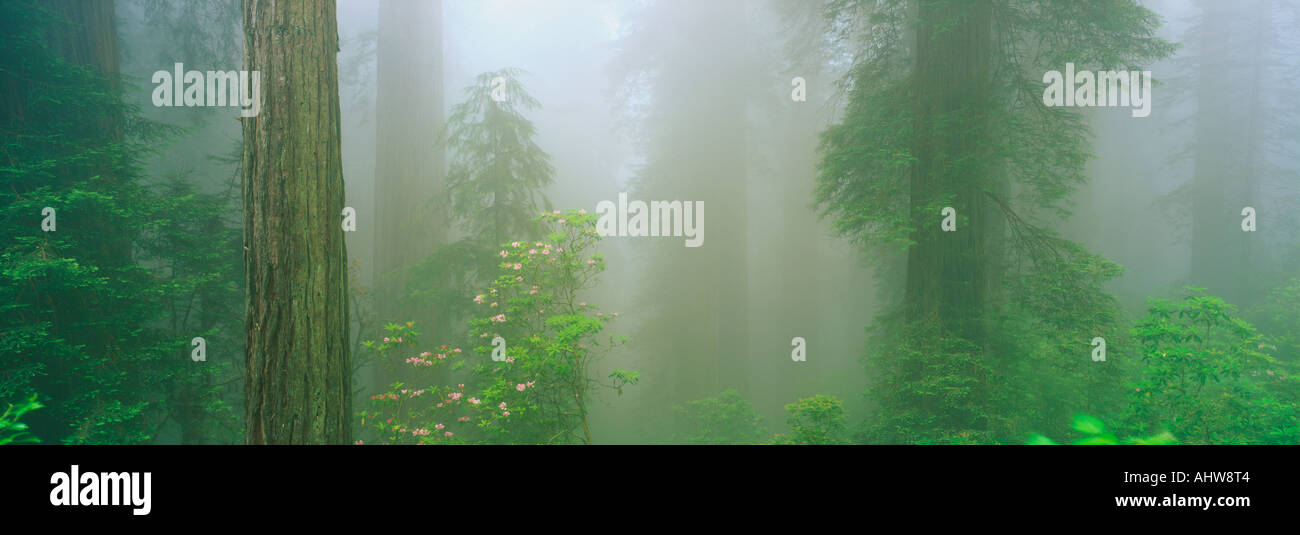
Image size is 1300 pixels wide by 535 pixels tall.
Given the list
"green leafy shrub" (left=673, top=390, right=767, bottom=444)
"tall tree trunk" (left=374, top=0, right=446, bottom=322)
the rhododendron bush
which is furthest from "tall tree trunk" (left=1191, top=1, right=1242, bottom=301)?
"tall tree trunk" (left=374, top=0, right=446, bottom=322)

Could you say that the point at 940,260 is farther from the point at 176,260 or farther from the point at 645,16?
the point at 645,16

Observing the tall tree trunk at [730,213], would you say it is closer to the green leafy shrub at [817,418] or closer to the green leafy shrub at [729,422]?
the green leafy shrub at [729,422]

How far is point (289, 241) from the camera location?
3.14 meters

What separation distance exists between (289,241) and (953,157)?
225 inches

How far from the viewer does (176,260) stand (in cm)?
620

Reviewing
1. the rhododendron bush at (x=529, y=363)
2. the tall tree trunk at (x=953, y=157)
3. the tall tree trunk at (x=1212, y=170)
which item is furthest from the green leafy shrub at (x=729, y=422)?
the tall tree trunk at (x=1212, y=170)

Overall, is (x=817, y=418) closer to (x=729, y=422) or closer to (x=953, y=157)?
(x=729, y=422)

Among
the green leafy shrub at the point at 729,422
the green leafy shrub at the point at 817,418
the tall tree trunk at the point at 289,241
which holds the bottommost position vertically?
the green leafy shrub at the point at 729,422

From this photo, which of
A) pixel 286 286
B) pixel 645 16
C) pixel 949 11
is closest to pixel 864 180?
pixel 949 11

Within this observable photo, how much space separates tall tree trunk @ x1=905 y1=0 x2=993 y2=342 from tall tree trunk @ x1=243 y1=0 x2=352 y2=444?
5.22 m

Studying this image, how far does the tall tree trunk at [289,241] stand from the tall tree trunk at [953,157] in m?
5.22

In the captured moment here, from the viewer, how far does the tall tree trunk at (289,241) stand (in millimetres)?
3094

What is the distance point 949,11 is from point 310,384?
6.50 m
